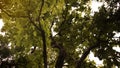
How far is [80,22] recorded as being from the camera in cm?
2186

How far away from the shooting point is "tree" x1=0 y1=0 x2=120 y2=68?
608 inches

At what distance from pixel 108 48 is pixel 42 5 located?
7.05 meters

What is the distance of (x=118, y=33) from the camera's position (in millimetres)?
18750

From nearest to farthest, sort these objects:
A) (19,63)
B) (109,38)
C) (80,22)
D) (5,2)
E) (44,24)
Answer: (5,2) → (44,24) → (19,63) → (109,38) → (80,22)

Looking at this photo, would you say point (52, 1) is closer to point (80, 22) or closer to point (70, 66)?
point (80, 22)

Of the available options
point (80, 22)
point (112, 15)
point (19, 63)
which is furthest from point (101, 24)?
point (19, 63)

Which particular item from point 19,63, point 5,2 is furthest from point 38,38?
point 5,2

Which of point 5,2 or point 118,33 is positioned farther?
point 118,33

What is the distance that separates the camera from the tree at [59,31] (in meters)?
15.4

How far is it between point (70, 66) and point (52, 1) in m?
8.67

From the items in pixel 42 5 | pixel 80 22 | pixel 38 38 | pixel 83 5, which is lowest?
pixel 38 38

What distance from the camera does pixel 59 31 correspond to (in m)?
21.9

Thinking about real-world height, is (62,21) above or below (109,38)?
above

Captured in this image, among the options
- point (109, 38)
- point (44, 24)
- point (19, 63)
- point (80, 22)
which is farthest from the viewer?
point (80, 22)
